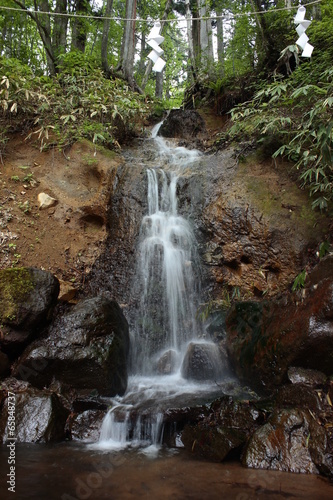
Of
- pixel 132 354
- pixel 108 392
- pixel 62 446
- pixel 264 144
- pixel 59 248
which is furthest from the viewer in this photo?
pixel 264 144

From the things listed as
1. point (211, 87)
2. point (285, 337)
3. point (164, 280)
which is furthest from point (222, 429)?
point (211, 87)

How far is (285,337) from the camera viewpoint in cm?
400

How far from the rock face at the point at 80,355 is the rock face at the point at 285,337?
73.0 inches

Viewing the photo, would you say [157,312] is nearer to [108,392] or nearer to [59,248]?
[108,392]

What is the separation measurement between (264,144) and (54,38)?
29.5ft

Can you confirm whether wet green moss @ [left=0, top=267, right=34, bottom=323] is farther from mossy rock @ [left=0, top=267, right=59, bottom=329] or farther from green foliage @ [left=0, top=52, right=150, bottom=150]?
green foliage @ [left=0, top=52, right=150, bottom=150]

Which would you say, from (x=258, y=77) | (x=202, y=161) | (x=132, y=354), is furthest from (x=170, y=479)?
(x=258, y=77)

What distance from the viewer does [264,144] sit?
745 centimetres

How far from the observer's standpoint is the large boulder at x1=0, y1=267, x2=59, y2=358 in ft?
16.0

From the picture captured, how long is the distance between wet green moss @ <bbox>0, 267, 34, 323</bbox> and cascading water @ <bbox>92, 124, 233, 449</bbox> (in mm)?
2039

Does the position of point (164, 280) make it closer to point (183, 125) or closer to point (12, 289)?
point (12, 289)

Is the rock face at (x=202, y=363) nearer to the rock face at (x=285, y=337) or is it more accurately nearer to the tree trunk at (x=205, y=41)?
the rock face at (x=285, y=337)

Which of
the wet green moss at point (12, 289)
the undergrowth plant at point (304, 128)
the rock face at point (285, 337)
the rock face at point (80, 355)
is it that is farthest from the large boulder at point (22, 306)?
the undergrowth plant at point (304, 128)

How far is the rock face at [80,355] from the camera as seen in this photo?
4.67 m
